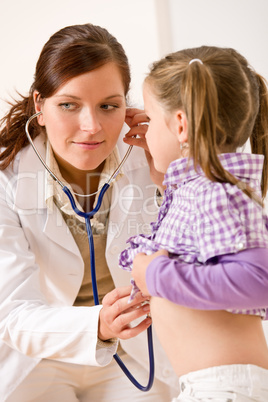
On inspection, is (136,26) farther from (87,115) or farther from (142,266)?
(142,266)

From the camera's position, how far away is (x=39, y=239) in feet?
5.16

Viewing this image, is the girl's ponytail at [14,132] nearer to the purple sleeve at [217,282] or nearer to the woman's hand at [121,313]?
the woman's hand at [121,313]

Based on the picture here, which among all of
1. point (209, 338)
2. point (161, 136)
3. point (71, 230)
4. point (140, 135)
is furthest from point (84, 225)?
point (209, 338)

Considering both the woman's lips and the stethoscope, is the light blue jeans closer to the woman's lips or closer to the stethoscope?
the stethoscope

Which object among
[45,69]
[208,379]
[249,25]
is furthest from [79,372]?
[249,25]

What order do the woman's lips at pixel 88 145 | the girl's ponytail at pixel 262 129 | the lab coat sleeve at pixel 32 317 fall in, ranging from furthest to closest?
the woman's lips at pixel 88 145, the lab coat sleeve at pixel 32 317, the girl's ponytail at pixel 262 129

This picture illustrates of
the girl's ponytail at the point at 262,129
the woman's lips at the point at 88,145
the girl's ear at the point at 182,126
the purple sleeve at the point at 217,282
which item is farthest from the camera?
the woman's lips at the point at 88,145

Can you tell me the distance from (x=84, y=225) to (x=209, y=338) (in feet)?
2.19

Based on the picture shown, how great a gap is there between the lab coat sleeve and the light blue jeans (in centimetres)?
37

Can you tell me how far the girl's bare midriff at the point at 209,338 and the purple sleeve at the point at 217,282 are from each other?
77 millimetres

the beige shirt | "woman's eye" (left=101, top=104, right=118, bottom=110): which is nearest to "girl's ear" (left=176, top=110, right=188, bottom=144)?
"woman's eye" (left=101, top=104, right=118, bottom=110)

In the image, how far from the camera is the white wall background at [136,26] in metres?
2.29

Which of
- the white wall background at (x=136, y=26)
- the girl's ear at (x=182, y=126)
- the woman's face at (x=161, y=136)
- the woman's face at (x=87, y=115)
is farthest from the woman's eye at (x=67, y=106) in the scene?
the white wall background at (x=136, y=26)

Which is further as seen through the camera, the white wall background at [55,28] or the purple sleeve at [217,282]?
the white wall background at [55,28]
